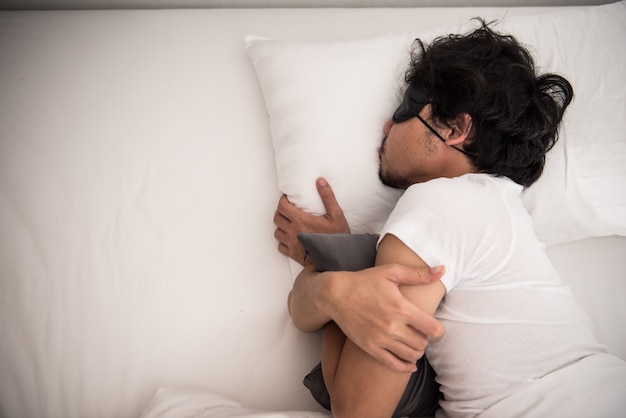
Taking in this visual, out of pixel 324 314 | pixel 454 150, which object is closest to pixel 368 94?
pixel 454 150

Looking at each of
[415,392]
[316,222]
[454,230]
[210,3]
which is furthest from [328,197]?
[210,3]

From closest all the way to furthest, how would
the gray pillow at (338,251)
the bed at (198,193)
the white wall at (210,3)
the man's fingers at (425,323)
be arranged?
the man's fingers at (425,323) → the gray pillow at (338,251) → the bed at (198,193) → the white wall at (210,3)

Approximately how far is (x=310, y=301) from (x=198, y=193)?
46 cm

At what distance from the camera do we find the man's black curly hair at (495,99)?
37.0 inches

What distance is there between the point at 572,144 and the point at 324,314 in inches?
31.5

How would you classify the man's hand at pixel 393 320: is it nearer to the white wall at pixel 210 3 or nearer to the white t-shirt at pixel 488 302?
the white t-shirt at pixel 488 302

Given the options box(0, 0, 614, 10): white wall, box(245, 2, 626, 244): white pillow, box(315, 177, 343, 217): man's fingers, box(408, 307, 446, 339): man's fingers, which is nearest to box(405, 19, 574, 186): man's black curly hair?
box(245, 2, 626, 244): white pillow

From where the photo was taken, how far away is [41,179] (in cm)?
112

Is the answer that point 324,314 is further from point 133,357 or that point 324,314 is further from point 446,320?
point 133,357

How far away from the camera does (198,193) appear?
113cm

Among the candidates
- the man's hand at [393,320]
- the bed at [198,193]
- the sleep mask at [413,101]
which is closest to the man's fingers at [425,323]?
the man's hand at [393,320]

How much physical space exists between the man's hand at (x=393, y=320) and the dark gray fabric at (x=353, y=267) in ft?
0.35

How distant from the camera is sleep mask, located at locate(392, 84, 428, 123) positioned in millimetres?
965

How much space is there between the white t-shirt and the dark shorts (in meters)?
0.07
